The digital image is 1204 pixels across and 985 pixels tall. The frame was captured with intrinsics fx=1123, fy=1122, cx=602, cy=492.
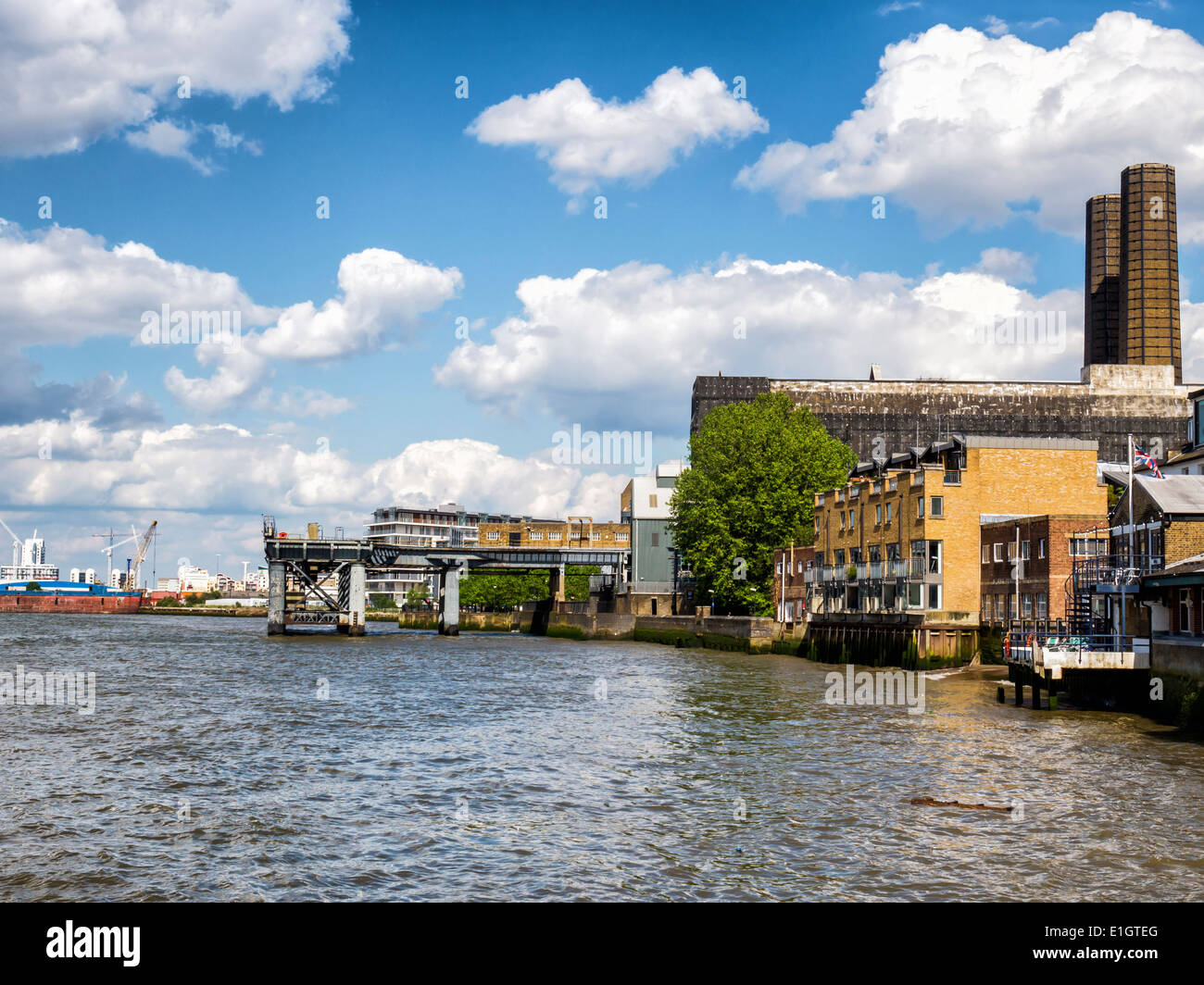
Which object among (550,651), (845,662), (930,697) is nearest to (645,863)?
(930,697)

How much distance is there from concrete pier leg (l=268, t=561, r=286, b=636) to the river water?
224 ft

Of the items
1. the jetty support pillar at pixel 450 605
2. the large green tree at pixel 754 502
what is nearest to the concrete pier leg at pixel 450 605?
the jetty support pillar at pixel 450 605

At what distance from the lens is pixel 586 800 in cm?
2428

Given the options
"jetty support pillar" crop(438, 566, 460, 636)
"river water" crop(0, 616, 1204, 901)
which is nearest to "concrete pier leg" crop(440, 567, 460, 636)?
"jetty support pillar" crop(438, 566, 460, 636)

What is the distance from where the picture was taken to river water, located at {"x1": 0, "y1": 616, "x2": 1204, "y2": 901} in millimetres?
17781

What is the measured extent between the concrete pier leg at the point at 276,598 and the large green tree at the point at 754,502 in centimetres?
4332

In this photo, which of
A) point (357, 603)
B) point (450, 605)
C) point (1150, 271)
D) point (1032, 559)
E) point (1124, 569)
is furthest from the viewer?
point (1150, 271)

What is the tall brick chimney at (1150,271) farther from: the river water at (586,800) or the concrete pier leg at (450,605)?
the river water at (586,800)

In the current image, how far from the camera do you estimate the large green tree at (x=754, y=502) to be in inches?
3878

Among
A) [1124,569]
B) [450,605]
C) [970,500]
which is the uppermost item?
[970,500]

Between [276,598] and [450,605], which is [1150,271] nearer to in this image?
[450,605]

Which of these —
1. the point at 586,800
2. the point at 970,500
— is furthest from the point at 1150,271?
the point at 586,800

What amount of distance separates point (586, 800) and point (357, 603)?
100.0 metres
